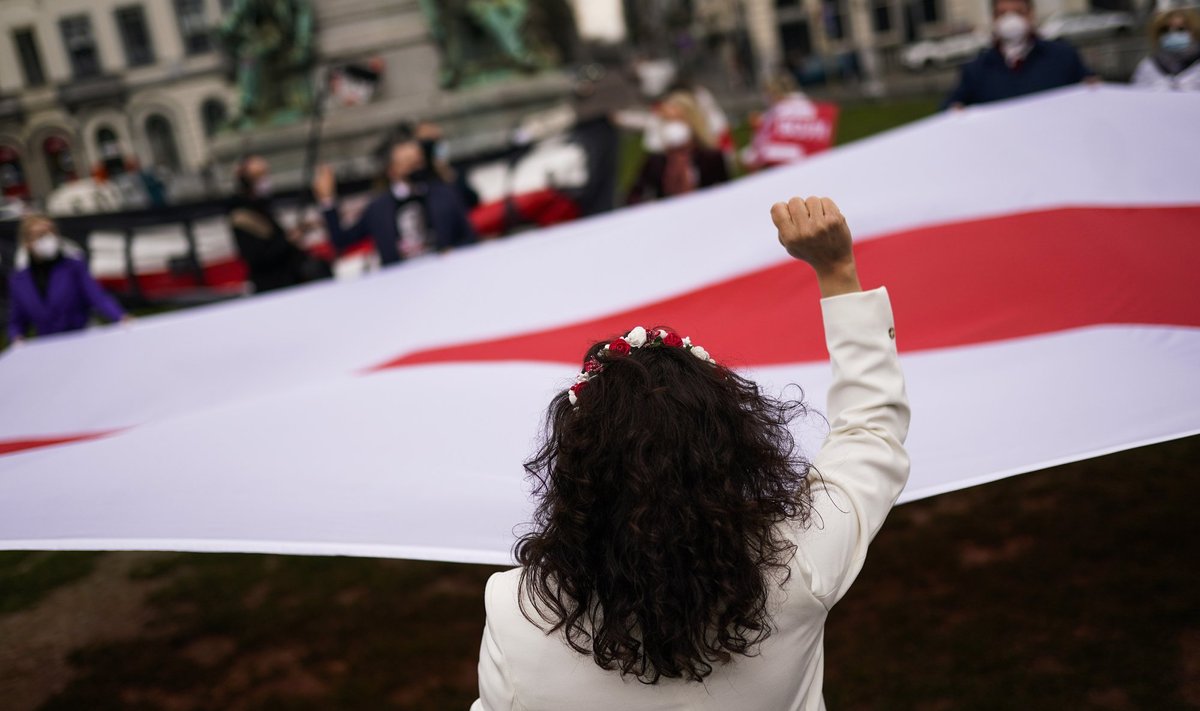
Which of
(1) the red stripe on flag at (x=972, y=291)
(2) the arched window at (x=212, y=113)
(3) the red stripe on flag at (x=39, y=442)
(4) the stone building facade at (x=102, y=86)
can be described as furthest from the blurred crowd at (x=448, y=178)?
(2) the arched window at (x=212, y=113)

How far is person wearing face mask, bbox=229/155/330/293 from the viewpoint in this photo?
18.1 feet

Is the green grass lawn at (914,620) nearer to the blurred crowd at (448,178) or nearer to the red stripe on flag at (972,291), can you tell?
the red stripe on flag at (972,291)

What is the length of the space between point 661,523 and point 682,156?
17.1 feet

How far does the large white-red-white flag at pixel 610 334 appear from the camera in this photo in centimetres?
213

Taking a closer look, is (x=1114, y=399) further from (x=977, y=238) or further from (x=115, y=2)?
(x=115, y=2)

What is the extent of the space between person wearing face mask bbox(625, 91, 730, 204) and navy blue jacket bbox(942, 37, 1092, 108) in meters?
1.54

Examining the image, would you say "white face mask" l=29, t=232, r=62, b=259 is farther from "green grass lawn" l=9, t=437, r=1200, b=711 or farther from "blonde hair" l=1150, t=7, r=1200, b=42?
"blonde hair" l=1150, t=7, r=1200, b=42

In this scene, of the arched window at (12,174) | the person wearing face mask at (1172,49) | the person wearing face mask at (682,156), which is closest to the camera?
the person wearing face mask at (1172,49)

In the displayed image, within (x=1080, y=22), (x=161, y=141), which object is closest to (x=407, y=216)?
(x=161, y=141)

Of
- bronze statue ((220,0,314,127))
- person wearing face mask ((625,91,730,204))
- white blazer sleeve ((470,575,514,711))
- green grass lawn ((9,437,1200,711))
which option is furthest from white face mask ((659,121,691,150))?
bronze statue ((220,0,314,127))

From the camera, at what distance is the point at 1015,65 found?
4.50 metres

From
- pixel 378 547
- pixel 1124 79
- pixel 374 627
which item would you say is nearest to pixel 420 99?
pixel 1124 79

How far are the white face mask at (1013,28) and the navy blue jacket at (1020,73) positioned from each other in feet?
0.20

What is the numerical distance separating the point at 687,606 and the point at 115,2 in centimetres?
2018
